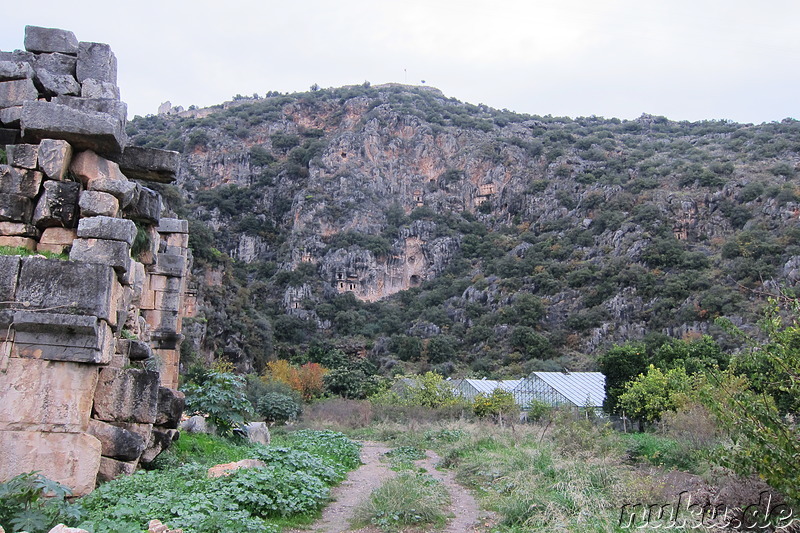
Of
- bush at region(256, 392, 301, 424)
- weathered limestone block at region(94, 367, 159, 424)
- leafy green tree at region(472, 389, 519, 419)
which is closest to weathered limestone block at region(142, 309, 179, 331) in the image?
weathered limestone block at region(94, 367, 159, 424)

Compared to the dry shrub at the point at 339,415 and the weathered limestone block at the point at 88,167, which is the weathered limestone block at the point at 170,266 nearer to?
the weathered limestone block at the point at 88,167

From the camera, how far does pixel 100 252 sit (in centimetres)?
721

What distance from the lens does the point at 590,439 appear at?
1345 centimetres

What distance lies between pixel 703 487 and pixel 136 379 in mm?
7256

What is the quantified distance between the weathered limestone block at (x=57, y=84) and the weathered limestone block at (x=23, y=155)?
94cm

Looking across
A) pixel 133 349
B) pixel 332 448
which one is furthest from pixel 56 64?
pixel 332 448

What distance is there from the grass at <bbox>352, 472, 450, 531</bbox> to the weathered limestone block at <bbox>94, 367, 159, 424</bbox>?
2.91 metres

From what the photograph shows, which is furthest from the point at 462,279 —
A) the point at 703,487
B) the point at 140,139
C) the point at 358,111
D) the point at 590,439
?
the point at 703,487

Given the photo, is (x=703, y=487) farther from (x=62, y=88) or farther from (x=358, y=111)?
(x=358, y=111)

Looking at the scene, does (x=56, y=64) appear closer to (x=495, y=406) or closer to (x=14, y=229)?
(x=14, y=229)

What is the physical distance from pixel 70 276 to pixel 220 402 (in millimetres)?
5969

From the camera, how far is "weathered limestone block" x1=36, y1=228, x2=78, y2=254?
7355 mm

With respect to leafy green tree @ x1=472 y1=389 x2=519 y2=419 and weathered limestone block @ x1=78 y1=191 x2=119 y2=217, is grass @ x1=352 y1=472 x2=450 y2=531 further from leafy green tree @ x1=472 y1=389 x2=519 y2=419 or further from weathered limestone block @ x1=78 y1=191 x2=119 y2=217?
leafy green tree @ x1=472 y1=389 x2=519 y2=419

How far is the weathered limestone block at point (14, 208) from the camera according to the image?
720 centimetres
